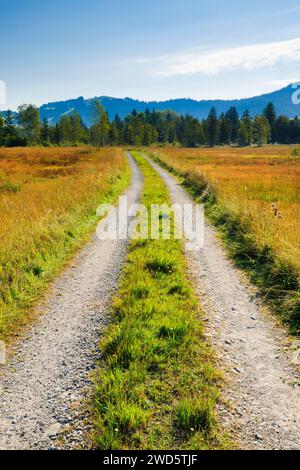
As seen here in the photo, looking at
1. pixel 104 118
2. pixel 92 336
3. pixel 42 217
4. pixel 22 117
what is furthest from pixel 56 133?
pixel 92 336

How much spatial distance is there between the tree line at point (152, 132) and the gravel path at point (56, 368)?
325ft

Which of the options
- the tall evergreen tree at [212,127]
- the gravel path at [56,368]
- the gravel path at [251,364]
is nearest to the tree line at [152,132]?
the tall evergreen tree at [212,127]

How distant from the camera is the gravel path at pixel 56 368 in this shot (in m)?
4.13

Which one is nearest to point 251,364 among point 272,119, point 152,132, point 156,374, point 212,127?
point 156,374

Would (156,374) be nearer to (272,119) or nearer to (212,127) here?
(212,127)

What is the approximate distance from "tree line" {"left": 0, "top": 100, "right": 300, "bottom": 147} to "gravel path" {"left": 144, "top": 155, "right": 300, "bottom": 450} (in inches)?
3925

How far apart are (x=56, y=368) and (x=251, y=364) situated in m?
2.99

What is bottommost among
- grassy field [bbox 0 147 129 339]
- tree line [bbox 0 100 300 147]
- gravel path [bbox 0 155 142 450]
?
gravel path [bbox 0 155 142 450]

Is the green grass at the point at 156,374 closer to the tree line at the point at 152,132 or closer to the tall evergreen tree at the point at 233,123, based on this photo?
the tree line at the point at 152,132

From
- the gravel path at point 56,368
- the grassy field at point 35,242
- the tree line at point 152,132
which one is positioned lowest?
the gravel path at point 56,368

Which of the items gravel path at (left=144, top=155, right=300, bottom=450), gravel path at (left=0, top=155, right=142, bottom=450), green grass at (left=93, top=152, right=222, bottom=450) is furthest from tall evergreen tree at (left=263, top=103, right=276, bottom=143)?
green grass at (left=93, top=152, right=222, bottom=450)

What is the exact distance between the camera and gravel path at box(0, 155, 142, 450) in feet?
13.6

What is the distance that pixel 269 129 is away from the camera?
123 metres

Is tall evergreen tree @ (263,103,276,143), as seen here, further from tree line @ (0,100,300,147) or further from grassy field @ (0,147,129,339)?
grassy field @ (0,147,129,339)
